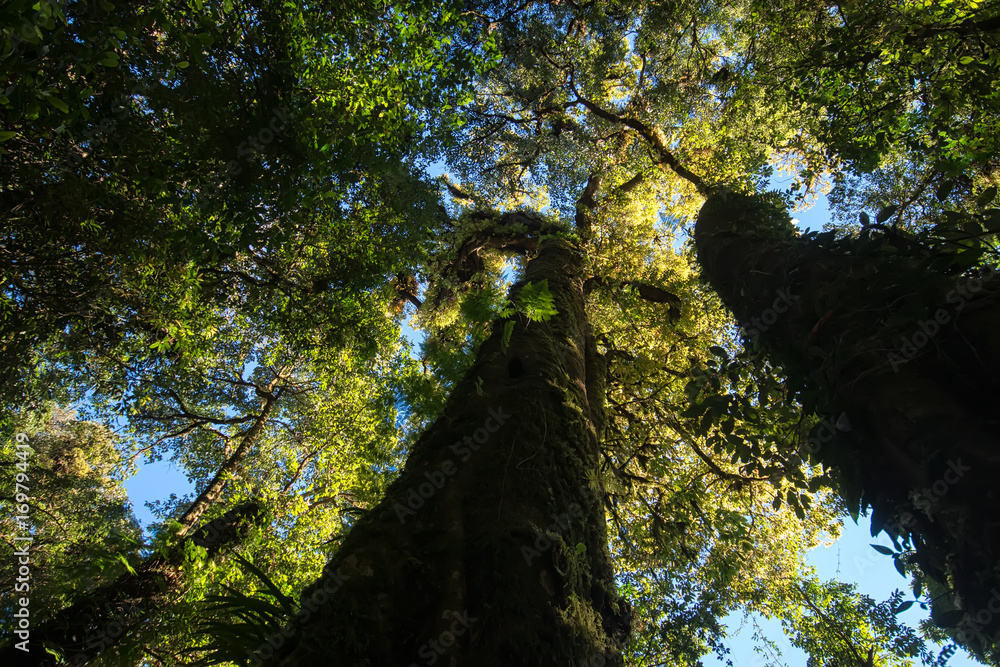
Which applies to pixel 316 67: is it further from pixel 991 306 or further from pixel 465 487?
pixel 991 306

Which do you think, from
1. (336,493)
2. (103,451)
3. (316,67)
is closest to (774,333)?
(316,67)

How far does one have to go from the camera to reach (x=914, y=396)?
6.57 ft

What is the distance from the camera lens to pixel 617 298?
7.64 metres

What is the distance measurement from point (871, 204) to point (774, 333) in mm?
6655

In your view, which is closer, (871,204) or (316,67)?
(316,67)

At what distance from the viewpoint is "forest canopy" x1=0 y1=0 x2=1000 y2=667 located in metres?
1.95
